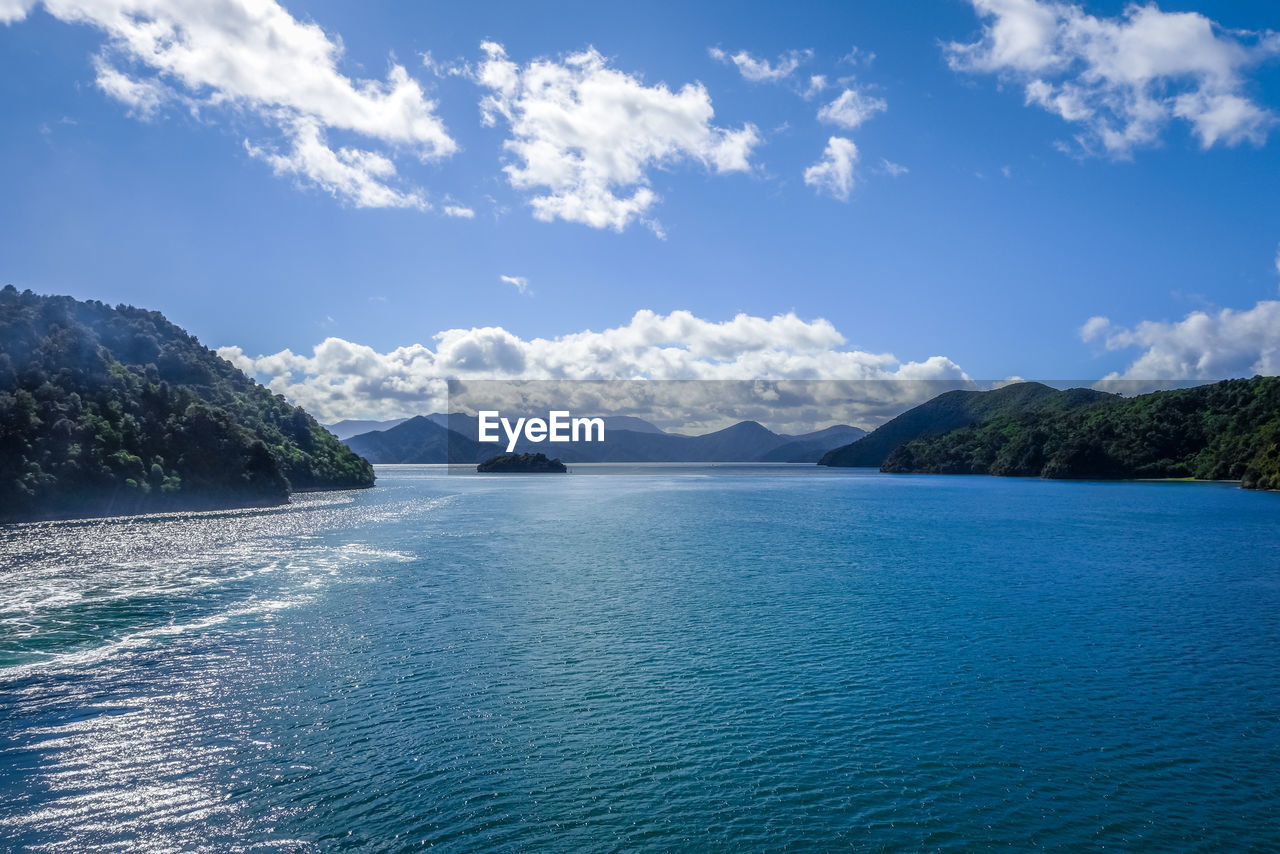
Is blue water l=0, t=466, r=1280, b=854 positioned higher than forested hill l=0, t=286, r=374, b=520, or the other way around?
forested hill l=0, t=286, r=374, b=520

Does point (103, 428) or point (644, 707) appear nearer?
point (644, 707)

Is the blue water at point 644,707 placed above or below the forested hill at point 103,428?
below

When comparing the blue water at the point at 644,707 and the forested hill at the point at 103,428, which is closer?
the blue water at the point at 644,707

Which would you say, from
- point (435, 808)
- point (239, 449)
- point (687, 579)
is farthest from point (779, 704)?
point (239, 449)

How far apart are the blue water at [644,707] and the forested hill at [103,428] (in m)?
60.4

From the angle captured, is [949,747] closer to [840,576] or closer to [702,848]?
[702,848]

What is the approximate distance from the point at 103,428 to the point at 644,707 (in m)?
133

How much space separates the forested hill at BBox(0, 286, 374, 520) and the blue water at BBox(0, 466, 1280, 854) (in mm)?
60389

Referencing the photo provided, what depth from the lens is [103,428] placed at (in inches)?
4626

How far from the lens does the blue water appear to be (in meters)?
16.9

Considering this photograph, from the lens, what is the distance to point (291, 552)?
2763 inches

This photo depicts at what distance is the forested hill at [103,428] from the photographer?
341 feet

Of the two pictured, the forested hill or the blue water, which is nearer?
the blue water

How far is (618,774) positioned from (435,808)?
202 inches
